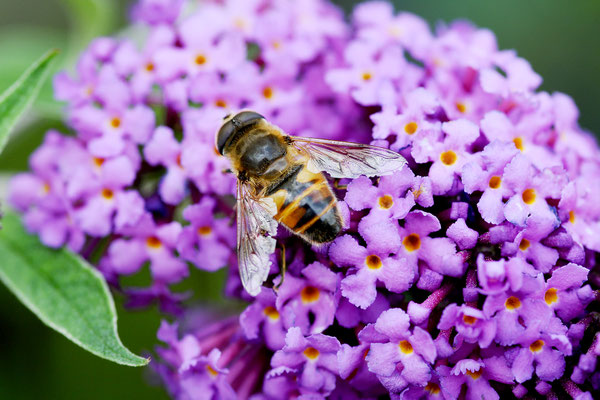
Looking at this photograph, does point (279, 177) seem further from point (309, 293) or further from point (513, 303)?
point (513, 303)

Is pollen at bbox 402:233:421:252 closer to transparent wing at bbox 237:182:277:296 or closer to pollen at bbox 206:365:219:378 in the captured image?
transparent wing at bbox 237:182:277:296

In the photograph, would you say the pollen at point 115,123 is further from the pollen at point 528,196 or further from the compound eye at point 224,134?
the pollen at point 528,196

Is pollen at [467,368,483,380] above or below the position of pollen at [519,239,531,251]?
below

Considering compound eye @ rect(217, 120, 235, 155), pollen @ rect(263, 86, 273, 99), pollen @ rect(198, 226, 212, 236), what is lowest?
pollen @ rect(198, 226, 212, 236)

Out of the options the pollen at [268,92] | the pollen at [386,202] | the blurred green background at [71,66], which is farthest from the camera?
the blurred green background at [71,66]

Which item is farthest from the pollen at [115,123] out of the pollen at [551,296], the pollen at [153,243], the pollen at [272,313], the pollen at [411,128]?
the pollen at [551,296]

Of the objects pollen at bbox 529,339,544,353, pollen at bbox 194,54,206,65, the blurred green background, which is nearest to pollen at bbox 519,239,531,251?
pollen at bbox 529,339,544,353
